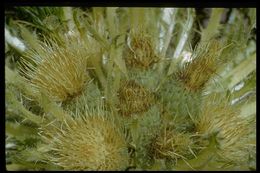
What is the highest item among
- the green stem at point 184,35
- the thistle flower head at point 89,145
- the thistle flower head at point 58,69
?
the green stem at point 184,35

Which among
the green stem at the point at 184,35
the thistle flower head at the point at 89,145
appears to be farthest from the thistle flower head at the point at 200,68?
the thistle flower head at the point at 89,145

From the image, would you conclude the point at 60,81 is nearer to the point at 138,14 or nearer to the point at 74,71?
the point at 74,71

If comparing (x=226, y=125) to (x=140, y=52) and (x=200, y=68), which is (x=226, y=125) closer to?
(x=200, y=68)

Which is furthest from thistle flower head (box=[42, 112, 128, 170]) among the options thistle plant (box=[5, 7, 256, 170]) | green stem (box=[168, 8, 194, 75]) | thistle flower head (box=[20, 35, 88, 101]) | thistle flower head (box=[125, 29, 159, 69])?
green stem (box=[168, 8, 194, 75])

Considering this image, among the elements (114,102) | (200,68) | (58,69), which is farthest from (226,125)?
(58,69)

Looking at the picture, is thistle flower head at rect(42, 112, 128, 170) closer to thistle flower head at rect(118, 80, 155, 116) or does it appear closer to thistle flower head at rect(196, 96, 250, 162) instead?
thistle flower head at rect(118, 80, 155, 116)

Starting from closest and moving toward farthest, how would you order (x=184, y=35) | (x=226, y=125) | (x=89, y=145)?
(x=89, y=145) < (x=226, y=125) < (x=184, y=35)

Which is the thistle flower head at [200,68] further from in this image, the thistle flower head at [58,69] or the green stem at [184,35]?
the thistle flower head at [58,69]
